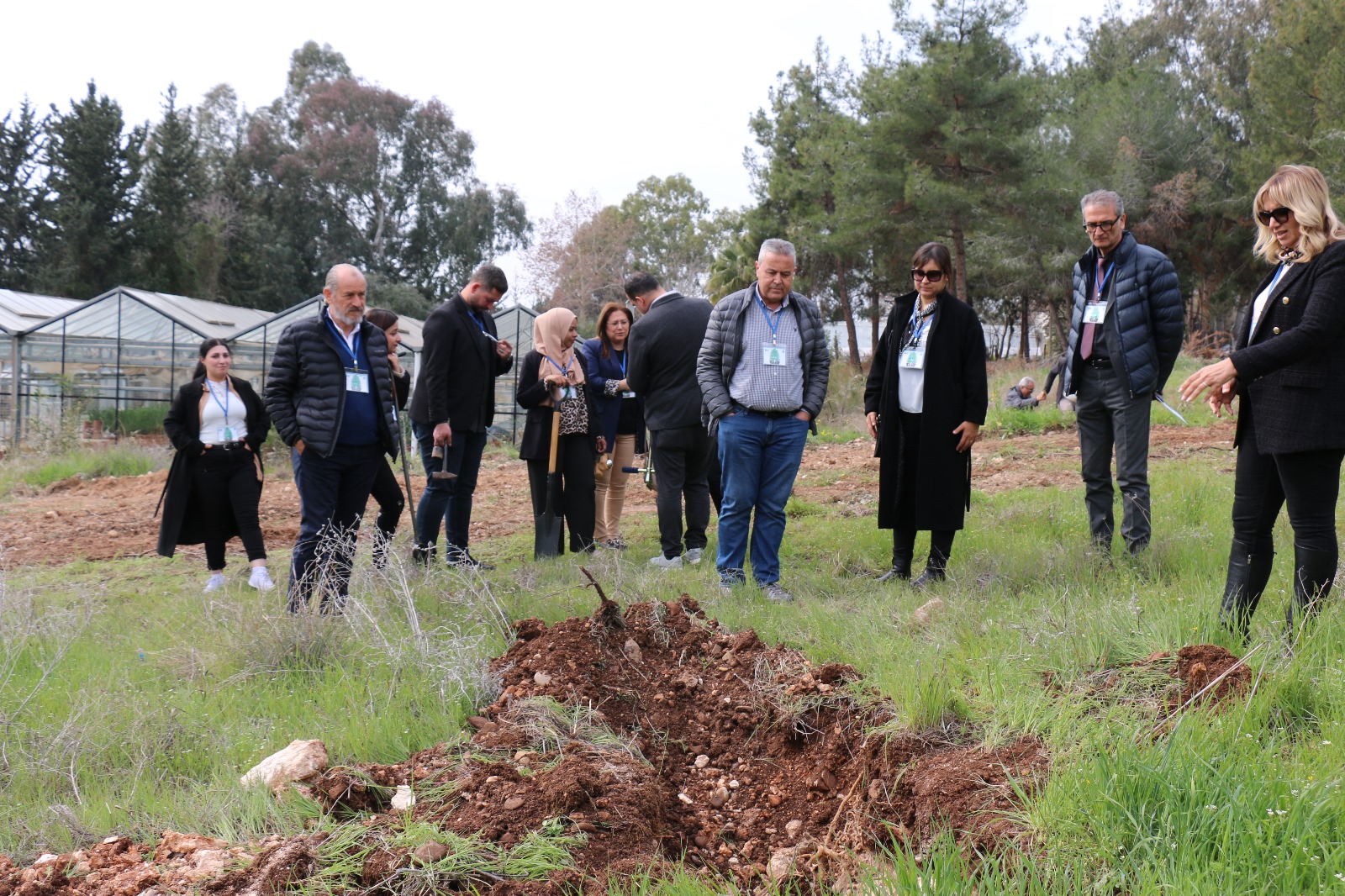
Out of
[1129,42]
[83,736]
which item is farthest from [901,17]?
[83,736]

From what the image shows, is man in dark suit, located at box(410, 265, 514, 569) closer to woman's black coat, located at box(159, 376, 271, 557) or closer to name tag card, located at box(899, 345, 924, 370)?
woman's black coat, located at box(159, 376, 271, 557)

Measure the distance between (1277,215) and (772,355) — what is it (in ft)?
8.41

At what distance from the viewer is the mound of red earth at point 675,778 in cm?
271

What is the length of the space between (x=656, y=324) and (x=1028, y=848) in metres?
4.82

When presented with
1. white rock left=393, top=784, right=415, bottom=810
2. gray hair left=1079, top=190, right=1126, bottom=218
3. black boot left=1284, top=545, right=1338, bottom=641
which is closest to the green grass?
black boot left=1284, top=545, right=1338, bottom=641

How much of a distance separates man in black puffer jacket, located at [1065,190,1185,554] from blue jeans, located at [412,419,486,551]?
3.78m

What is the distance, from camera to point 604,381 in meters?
7.71

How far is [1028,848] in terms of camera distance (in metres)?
2.45

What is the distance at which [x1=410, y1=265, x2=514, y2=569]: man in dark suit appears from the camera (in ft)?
21.7

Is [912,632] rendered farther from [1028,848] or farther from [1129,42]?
[1129,42]

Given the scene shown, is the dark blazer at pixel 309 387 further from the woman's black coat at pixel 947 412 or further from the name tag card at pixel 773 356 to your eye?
the woman's black coat at pixel 947 412

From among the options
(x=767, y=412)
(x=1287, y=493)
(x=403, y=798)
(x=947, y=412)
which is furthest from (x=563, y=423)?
(x=1287, y=493)

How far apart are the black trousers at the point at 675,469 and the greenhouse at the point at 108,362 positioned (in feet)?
52.9

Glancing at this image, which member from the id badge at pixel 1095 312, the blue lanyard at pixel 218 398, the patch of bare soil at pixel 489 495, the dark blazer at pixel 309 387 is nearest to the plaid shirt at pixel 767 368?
the id badge at pixel 1095 312
